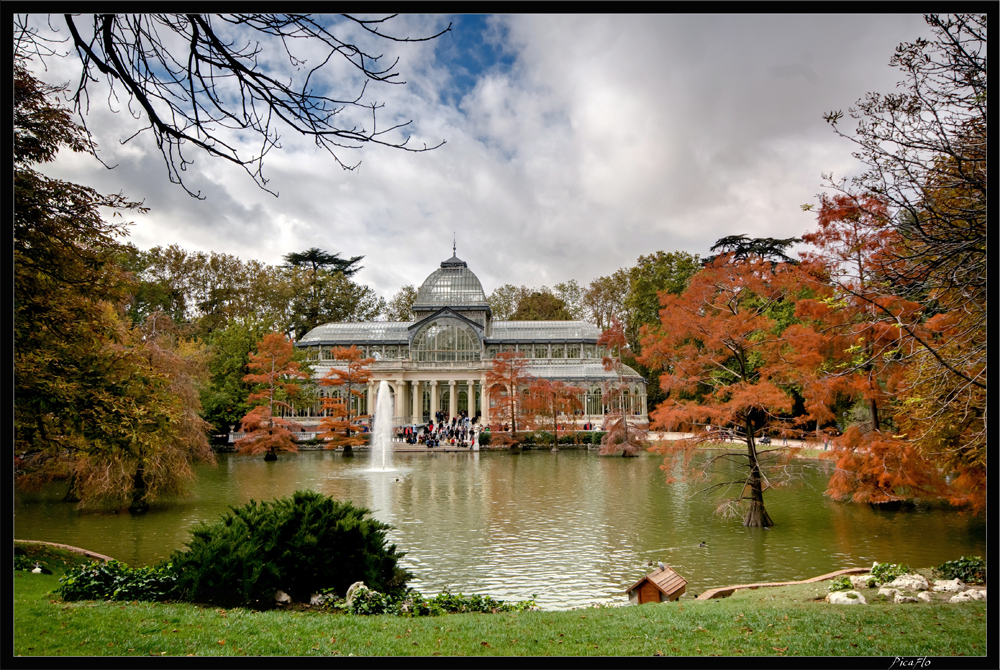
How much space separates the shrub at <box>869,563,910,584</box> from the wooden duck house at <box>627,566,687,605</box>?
7.91ft

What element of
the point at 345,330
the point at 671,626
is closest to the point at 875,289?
the point at 671,626

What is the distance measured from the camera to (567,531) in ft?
39.2

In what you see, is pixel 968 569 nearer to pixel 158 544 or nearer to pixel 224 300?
pixel 158 544

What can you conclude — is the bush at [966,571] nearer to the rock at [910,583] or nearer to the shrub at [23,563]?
the rock at [910,583]

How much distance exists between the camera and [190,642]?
492cm

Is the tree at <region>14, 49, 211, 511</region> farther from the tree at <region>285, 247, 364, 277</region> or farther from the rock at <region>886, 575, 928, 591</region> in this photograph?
the tree at <region>285, 247, 364, 277</region>

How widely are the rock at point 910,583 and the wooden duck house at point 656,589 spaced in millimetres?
2419

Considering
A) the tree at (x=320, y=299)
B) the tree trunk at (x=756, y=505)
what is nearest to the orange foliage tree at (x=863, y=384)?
the tree trunk at (x=756, y=505)

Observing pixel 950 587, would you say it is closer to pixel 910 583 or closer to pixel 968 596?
pixel 910 583

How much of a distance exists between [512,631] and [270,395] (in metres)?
25.5

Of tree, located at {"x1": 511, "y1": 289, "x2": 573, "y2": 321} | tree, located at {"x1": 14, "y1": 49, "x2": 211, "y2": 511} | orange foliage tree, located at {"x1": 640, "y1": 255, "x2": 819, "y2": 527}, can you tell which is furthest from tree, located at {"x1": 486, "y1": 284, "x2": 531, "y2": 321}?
tree, located at {"x1": 14, "y1": 49, "x2": 211, "y2": 511}

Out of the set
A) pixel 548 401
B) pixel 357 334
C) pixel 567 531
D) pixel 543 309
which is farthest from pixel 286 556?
pixel 543 309

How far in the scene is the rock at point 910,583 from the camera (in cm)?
702

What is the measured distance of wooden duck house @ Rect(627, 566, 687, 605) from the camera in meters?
7.48
